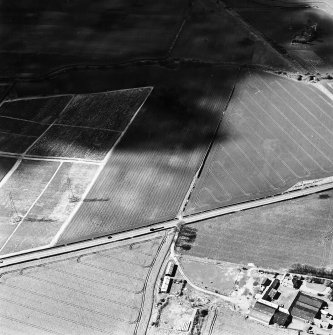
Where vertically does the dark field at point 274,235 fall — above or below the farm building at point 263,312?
below

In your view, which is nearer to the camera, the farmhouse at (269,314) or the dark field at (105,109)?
the farmhouse at (269,314)

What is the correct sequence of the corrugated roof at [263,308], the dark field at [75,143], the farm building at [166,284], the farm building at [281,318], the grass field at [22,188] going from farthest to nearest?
the dark field at [75,143], the grass field at [22,188], the farm building at [166,284], the corrugated roof at [263,308], the farm building at [281,318]

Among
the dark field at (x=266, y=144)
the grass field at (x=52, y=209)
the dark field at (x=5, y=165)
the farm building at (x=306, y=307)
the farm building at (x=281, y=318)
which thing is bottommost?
the dark field at (x=5, y=165)

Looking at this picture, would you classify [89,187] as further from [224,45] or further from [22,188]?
[224,45]

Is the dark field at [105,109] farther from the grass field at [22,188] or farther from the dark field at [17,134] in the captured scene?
the grass field at [22,188]

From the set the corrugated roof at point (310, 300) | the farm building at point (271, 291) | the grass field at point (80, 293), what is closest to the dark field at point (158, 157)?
the grass field at point (80, 293)

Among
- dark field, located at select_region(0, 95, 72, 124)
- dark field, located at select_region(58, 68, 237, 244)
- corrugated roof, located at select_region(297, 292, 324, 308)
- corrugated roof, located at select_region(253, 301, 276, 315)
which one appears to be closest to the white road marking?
dark field, located at select_region(58, 68, 237, 244)
